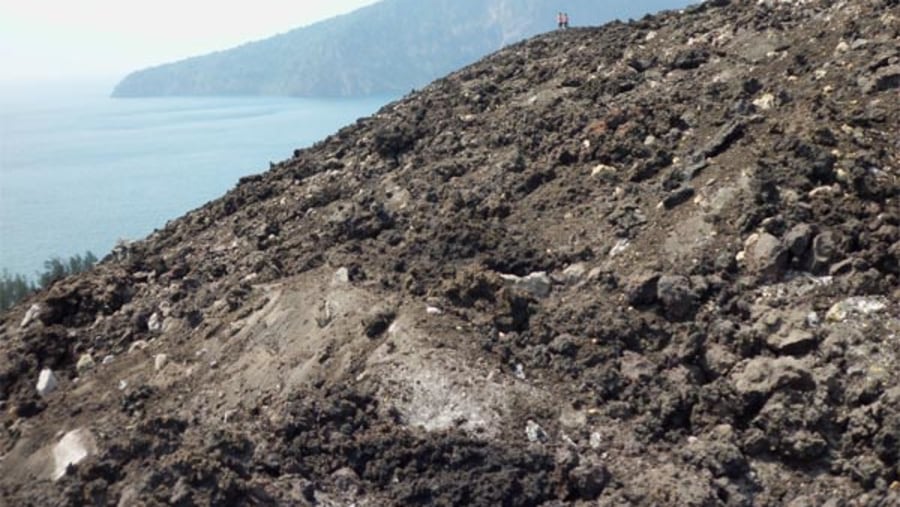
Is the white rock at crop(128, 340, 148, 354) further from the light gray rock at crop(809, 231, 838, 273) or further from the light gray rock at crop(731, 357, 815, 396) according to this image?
the light gray rock at crop(809, 231, 838, 273)

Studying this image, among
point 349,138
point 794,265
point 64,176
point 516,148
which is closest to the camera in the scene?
point 794,265

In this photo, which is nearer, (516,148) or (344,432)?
(344,432)

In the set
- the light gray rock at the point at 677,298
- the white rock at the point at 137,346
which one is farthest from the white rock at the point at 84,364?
the light gray rock at the point at 677,298

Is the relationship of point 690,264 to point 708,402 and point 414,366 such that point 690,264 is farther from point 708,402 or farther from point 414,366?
point 414,366

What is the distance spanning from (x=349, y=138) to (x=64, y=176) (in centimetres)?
6591

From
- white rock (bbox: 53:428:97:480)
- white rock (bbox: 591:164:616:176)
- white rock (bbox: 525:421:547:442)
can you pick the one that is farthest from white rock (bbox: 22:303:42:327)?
white rock (bbox: 591:164:616:176)

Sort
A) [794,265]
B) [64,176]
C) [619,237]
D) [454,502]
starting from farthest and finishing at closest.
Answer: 1. [64,176]
2. [619,237]
3. [794,265]
4. [454,502]

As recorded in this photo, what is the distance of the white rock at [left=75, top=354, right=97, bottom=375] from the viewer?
33.0 ft

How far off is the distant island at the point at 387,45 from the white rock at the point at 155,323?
13126cm

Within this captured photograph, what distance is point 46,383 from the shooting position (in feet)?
32.5

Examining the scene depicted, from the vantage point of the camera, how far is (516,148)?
11789 mm

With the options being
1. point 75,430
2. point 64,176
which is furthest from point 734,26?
point 64,176

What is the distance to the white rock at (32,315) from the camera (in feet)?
36.8

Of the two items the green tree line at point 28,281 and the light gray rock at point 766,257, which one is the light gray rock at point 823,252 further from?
the green tree line at point 28,281
